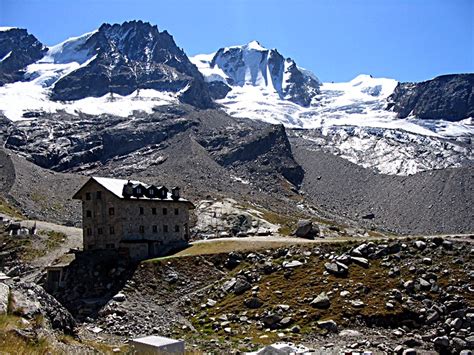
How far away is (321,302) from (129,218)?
32306 millimetres

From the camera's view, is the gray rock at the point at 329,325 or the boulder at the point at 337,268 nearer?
the gray rock at the point at 329,325

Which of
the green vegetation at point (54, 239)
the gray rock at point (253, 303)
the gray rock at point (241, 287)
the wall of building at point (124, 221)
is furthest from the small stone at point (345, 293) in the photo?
the green vegetation at point (54, 239)

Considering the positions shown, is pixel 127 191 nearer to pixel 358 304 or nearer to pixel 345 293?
pixel 345 293

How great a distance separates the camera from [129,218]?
70.5 m

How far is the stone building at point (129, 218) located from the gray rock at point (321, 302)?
26603mm

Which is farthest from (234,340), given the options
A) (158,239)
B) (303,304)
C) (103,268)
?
(158,239)

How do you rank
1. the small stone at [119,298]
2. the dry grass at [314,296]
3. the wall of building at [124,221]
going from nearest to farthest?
the dry grass at [314,296]
the small stone at [119,298]
the wall of building at [124,221]

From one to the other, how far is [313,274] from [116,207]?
29.9m

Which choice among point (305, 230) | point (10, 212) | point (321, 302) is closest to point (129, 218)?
point (305, 230)

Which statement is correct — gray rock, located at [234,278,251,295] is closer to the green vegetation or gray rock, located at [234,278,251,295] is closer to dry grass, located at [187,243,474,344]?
dry grass, located at [187,243,474,344]

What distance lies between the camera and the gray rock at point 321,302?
4684cm

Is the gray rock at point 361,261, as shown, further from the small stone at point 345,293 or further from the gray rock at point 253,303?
the gray rock at point 253,303

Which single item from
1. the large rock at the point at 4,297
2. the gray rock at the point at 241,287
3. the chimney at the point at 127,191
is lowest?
Result: the gray rock at the point at 241,287

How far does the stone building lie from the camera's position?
69.8 metres
